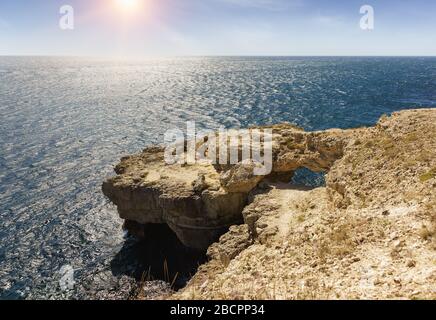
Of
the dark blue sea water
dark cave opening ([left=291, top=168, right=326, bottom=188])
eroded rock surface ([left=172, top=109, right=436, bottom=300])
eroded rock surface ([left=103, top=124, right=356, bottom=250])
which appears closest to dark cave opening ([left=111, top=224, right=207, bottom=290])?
the dark blue sea water

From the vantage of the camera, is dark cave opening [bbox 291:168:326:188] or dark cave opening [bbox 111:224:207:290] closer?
dark cave opening [bbox 111:224:207:290]

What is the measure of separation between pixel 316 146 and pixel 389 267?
25.1m

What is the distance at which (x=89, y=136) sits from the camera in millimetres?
88688

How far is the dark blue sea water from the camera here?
140 ft

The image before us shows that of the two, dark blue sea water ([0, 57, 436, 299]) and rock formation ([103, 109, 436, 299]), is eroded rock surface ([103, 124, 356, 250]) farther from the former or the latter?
dark blue sea water ([0, 57, 436, 299])

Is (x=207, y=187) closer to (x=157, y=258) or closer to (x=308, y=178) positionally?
(x=157, y=258)

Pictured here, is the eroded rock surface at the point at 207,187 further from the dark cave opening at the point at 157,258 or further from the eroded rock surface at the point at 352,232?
the eroded rock surface at the point at 352,232

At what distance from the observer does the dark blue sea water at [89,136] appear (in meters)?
42.8

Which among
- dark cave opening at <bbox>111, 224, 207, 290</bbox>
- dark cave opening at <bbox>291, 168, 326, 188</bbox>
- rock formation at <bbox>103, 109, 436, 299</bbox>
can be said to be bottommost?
dark cave opening at <bbox>111, 224, 207, 290</bbox>

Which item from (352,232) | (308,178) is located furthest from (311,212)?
(308,178)

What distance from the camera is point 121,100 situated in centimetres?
13862

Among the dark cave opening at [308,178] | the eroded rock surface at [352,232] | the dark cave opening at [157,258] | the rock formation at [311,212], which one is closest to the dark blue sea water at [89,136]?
the dark cave opening at [157,258]

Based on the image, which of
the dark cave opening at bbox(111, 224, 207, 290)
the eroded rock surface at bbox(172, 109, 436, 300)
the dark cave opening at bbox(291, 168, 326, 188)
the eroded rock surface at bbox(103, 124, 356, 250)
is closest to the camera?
the eroded rock surface at bbox(172, 109, 436, 300)

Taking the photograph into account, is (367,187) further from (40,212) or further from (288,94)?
(288,94)
